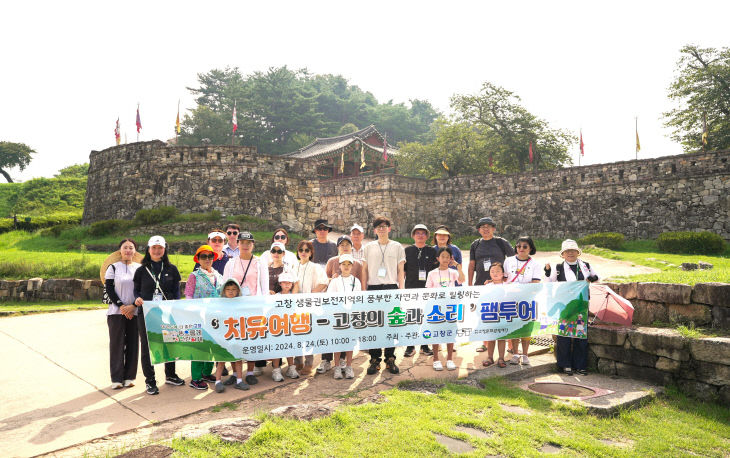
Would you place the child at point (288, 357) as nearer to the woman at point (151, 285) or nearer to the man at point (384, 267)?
the man at point (384, 267)

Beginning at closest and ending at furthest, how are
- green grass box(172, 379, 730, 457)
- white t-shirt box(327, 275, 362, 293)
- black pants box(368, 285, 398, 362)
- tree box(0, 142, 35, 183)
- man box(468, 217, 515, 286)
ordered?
1. green grass box(172, 379, 730, 457)
2. white t-shirt box(327, 275, 362, 293)
3. black pants box(368, 285, 398, 362)
4. man box(468, 217, 515, 286)
5. tree box(0, 142, 35, 183)

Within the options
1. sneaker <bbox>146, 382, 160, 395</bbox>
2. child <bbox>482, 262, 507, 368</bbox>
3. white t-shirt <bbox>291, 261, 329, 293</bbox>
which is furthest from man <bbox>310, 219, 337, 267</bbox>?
sneaker <bbox>146, 382, 160, 395</bbox>

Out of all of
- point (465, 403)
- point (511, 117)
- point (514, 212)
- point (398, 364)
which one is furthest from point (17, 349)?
point (511, 117)

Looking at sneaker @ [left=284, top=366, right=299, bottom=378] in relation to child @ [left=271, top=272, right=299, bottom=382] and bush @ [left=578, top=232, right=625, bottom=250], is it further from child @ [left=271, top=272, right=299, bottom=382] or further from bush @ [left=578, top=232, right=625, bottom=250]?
bush @ [left=578, top=232, right=625, bottom=250]

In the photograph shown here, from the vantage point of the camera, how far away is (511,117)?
27.2 metres

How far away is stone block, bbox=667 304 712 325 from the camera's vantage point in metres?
5.90

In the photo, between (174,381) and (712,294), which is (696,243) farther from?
(174,381)

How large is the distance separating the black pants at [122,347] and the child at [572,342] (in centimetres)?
523

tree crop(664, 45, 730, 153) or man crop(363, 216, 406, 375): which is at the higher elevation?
tree crop(664, 45, 730, 153)

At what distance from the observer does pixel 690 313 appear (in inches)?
237

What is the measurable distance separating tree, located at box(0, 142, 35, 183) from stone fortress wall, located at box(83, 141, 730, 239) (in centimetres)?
2203

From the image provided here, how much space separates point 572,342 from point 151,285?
207 inches

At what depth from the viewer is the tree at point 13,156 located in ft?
128

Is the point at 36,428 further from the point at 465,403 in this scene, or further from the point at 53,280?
the point at 53,280
